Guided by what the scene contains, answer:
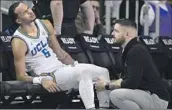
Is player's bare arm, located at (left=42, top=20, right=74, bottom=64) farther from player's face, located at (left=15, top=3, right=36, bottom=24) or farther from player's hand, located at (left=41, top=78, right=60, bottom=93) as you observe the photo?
player's hand, located at (left=41, top=78, right=60, bottom=93)

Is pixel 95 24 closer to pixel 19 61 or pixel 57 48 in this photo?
pixel 57 48

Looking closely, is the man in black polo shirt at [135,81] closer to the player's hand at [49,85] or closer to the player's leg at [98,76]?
the player's leg at [98,76]

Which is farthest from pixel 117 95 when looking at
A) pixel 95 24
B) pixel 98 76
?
pixel 95 24

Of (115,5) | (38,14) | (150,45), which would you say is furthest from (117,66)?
(115,5)

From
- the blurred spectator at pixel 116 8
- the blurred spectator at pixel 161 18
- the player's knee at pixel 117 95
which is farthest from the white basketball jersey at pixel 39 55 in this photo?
the blurred spectator at pixel 161 18

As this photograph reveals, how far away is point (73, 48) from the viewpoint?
25.7ft

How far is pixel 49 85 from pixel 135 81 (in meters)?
1.00

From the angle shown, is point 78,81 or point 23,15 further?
point 23,15

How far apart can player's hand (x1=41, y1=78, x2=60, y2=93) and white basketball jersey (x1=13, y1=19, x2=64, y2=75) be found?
0.29 meters

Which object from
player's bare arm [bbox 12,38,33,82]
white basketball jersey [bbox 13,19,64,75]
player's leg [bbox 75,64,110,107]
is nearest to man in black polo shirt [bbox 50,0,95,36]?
white basketball jersey [bbox 13,19,64,75]

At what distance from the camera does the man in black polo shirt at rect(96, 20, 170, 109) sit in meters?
6.54

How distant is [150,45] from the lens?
8344 mm

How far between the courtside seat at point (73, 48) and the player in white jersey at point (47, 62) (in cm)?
30

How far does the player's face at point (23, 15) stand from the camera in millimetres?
7223
